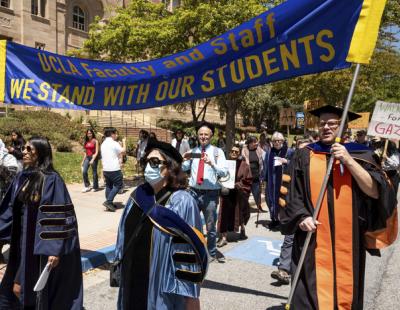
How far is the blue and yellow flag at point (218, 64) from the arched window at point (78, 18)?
107ft

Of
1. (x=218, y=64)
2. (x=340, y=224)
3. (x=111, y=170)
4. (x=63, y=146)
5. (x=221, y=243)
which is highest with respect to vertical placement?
(x=218, y=64)

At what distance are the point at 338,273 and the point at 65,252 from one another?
2.22 meters

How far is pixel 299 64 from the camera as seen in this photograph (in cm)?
→ 374

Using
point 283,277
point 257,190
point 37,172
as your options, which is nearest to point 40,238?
point 37,172

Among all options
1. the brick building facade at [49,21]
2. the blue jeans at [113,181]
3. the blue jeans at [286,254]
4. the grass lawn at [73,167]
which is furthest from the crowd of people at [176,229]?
the brick building facade at [49,21]

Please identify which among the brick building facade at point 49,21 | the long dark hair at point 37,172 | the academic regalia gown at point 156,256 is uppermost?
the brick building facade at point 49,21

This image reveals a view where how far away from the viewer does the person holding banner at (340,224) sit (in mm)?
3025

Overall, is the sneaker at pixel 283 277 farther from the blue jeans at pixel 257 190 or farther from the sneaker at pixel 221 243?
the blue jeans at pixel 257 190

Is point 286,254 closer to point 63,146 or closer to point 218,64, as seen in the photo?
point 218,64

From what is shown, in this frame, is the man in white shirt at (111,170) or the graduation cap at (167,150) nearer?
the graduation cap at (167,150)

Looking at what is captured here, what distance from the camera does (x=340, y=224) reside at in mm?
3070

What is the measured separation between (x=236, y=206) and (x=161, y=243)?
4676 mm

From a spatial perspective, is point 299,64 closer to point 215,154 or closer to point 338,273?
point 338,273

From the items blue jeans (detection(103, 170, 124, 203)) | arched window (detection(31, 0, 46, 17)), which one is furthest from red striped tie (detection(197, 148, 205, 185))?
arched window (detection(31, 0, 46, 17))
